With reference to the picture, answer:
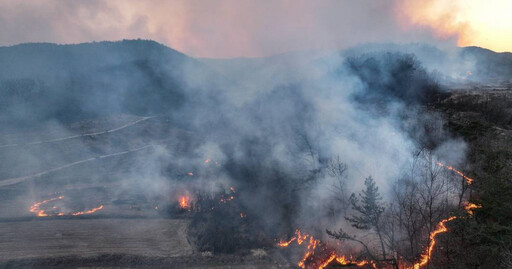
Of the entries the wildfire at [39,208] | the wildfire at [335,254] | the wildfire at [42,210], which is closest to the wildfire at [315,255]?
the wildfire at [335,254]

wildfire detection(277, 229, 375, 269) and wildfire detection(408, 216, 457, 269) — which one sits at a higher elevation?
wildfire detection(408, 216, 457, 269)

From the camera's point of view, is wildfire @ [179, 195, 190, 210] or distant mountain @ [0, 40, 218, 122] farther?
distant mountain @ [0, 40, 218, 122]

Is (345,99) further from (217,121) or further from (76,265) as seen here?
(76,265)

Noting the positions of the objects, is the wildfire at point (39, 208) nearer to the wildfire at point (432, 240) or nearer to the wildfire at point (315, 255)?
the wildfire at point (315, 255)

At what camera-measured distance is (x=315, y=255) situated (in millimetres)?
21578

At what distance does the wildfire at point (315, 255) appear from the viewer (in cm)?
2050

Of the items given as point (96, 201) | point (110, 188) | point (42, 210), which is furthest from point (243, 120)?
point (42, 210)

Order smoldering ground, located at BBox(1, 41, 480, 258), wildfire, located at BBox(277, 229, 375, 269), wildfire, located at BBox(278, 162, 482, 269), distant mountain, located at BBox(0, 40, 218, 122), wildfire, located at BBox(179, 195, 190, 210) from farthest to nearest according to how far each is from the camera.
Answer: distant mountain, located at BBox(0, 40, 218, 122), wildfire, located at BBox(179, 195, 190, 210), smoldering ground, located at BBox(1, 41, 480, 258), wildfire, located at BBox(277, 229, 375, 269), wildfire, located at BBox(278, 162, 482, 269)

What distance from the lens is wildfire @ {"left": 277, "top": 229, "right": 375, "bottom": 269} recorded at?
67.3ft

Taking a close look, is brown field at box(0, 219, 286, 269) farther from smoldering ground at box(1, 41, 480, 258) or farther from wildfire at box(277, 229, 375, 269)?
smoldering ground at box(1, 41, 480, 258)

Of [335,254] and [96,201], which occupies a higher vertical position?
[96,201]

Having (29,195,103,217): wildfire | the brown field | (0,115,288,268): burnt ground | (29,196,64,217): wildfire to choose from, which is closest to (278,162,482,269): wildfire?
(0,115,288,268): burnt ground

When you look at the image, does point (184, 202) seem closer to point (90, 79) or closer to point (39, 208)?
point (39, 208)

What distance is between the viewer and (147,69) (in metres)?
81.4
